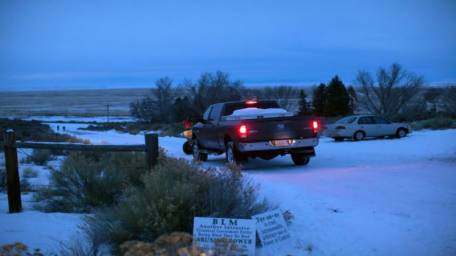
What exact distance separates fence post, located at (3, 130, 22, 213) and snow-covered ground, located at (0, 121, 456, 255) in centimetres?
20

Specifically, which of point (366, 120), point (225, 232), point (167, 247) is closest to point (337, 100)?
point (366, 120)

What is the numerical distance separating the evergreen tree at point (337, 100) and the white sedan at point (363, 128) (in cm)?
2695

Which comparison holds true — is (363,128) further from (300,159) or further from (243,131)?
(243,131)

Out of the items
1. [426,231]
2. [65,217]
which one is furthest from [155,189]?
[426,231]

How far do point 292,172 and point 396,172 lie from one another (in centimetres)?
245

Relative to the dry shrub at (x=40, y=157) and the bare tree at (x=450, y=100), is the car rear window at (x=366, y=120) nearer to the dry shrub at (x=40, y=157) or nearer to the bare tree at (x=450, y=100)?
the dry shrub at (x=40, y=157)

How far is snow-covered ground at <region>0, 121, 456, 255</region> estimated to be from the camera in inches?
246

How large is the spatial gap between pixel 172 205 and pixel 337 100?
4880cm

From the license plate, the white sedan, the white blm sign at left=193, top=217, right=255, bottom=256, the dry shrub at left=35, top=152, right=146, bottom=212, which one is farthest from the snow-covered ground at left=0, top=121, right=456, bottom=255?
the white sedan

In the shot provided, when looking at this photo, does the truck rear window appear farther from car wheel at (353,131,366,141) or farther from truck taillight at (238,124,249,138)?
car wheel at (353,131,366,141)

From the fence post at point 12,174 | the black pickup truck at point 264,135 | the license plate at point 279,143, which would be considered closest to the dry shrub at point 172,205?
the fence post at point 12,174

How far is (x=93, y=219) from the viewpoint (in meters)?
6.57

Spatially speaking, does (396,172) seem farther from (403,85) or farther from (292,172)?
(403,85)

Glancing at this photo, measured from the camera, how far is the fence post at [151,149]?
A: 26.6 feet
